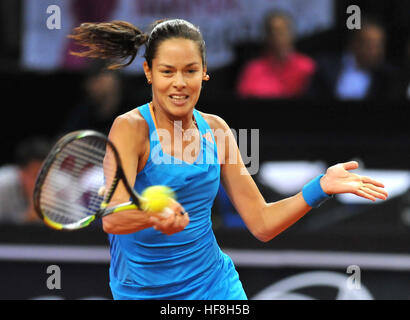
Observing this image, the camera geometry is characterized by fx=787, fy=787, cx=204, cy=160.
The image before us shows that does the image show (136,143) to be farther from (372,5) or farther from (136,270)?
(372,5)

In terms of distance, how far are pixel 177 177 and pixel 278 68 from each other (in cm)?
366

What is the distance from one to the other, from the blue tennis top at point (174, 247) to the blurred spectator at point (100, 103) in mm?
3158

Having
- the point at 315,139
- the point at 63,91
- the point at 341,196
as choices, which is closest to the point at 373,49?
the point at 315,139

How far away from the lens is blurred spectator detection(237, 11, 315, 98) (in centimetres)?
634

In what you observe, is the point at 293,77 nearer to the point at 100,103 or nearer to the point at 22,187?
the point at 100,103

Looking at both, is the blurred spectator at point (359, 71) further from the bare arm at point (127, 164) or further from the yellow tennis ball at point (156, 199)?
the yellow tennis ball at point (156, 199)

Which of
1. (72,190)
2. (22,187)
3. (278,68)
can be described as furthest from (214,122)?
(278,68)

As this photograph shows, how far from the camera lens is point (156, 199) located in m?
2.69

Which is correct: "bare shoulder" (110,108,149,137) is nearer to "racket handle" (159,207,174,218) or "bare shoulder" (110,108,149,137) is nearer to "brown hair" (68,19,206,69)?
"brown hair" (68,19,206,69)

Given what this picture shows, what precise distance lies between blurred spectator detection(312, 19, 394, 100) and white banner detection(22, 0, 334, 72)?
60 cm

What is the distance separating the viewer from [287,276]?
16.5 feet

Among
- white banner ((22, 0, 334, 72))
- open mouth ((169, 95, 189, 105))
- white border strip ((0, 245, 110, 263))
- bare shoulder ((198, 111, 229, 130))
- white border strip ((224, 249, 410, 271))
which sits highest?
white banner ((22, 0, 334, 72))

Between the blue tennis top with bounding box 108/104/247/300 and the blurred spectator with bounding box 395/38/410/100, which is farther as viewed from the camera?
the blurred spectator with bounding box 395/38/410/100

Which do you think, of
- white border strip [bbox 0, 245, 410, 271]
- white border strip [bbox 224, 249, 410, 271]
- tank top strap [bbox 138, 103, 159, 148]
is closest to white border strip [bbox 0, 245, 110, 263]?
white border strip [bbox 0, 245, 410, 271]
